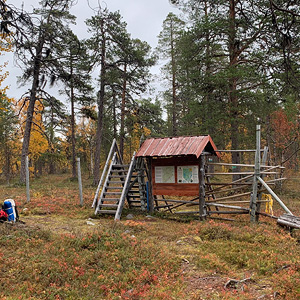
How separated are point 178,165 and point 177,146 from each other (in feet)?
2.71

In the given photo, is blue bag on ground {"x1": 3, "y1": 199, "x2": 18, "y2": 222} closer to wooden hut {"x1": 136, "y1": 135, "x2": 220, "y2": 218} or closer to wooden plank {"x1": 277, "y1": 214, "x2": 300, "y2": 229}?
wooden hut {"x1": 136, "y1": 135, "x2": 220, "y2": 218}

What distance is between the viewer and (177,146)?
33.2 ft

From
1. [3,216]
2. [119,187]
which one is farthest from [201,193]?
[3,216]

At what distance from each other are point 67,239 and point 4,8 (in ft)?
17.9

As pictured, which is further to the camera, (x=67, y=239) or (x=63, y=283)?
(x=67, y=239)

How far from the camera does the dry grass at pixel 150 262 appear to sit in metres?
4.54

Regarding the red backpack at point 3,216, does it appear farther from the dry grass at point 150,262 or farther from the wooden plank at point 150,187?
the wooden plank at point 150,187

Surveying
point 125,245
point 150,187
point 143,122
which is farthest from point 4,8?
point 143,122

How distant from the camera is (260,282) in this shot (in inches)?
189

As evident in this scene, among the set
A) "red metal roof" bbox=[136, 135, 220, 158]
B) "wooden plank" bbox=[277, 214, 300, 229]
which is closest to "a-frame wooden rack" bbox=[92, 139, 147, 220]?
"red metal roof" bbox=[136, 135, 220, 158]

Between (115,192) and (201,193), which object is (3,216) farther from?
(201,193)

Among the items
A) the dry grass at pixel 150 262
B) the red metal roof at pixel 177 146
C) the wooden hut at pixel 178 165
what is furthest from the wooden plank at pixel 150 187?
the dry grass at pixel 150 262

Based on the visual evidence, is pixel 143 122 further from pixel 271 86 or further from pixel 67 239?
pixel 67 239

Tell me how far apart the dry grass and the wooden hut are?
189 centimetres
